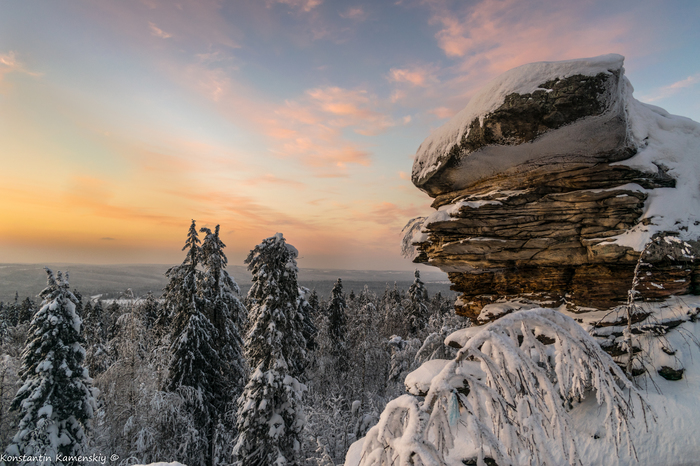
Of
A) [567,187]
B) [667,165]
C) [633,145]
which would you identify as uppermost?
[633,145]

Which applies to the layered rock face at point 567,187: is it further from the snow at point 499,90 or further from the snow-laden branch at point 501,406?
the snow-laden branch at point 501,406

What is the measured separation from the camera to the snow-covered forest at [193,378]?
11516mm

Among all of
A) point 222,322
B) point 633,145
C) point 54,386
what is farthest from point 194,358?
point 633,145

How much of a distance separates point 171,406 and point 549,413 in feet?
50.2

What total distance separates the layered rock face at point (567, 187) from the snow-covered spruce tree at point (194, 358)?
12415mm

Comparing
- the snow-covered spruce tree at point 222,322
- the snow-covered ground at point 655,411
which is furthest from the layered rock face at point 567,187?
the snow-covered spruce tree at point 222,322

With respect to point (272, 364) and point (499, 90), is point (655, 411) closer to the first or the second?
point (499, 90)

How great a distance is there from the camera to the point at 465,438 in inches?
163

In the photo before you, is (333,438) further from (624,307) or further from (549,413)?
(549,413)

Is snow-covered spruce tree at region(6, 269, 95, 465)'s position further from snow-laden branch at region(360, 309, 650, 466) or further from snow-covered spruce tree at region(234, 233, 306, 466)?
snow-laden branch at region(360, 309, 650, 466)

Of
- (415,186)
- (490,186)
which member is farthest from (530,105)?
(415,186)

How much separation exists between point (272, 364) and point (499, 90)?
437 inches

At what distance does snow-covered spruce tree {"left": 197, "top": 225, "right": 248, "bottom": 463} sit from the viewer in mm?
15938

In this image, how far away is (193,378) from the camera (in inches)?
591
